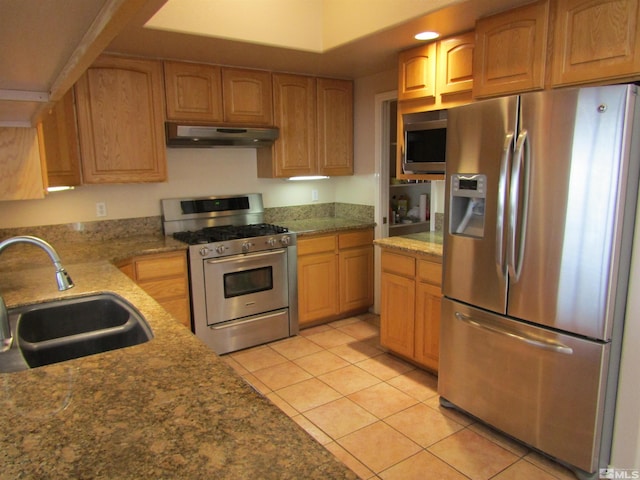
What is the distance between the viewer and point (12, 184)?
2.22 metres

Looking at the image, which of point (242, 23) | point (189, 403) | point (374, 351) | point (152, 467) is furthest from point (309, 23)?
point (152, 467)

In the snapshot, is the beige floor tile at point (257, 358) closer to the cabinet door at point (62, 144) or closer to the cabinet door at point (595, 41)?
the cabinet door at point (62, 144)

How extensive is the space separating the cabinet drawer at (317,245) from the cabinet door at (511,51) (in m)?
1.78

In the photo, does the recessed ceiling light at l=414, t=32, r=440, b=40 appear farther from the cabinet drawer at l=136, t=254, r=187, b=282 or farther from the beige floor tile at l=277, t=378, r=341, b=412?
the beige floor tile at l=277, t=378, r=341, b=412

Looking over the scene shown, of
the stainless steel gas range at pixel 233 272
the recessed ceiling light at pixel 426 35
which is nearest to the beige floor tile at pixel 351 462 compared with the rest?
the stainless steel gas range at pixel 233 272

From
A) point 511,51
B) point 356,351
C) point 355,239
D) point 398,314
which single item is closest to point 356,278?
point 355,239

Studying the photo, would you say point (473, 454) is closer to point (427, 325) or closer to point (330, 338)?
point (427, 325)

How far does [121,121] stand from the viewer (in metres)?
3.15

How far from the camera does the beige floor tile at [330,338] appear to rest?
3.66 meters

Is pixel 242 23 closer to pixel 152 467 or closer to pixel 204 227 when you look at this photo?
pixel 204 227

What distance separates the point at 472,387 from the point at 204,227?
8.09 feet

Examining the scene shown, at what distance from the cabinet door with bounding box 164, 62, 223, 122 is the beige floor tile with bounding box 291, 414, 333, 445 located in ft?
7.54

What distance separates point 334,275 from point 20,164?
253 centimetres

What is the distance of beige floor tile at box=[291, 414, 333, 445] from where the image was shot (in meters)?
2.37
